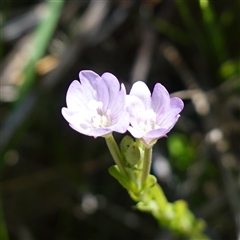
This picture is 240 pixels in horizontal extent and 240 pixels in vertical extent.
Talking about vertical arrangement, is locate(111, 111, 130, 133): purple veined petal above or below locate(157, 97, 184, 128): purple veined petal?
above

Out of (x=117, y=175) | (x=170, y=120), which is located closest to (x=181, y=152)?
(x=117, y=175)

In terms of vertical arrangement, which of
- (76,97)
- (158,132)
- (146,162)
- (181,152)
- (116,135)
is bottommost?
(181,152)

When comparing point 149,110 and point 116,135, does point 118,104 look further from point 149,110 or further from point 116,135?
point 116,135

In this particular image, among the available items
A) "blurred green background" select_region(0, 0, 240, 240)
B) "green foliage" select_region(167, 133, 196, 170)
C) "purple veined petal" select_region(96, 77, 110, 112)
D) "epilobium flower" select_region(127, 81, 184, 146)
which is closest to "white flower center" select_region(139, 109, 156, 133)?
"epilobium flower" select_region(127, 81, 184, 146)

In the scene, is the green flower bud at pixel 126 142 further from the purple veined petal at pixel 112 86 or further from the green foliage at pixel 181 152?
the green foliage at pixel 181 152

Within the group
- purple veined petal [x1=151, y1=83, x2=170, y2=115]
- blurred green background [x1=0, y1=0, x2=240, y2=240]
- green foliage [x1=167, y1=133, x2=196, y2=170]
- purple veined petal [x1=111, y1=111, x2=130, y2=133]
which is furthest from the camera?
green foliage [x1=167, y1=133, x2=196, y2=170]

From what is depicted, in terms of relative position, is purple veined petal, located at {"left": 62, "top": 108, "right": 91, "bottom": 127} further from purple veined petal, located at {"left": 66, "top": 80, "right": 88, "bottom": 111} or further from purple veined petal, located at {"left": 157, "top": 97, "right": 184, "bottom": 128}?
purple veined petal, located at {"left": 157, "top": 97, "right": 184, "bottom": 128}

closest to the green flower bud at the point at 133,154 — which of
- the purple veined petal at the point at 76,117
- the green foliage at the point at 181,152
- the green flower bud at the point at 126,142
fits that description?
the green flower bud at the point at 126,142
